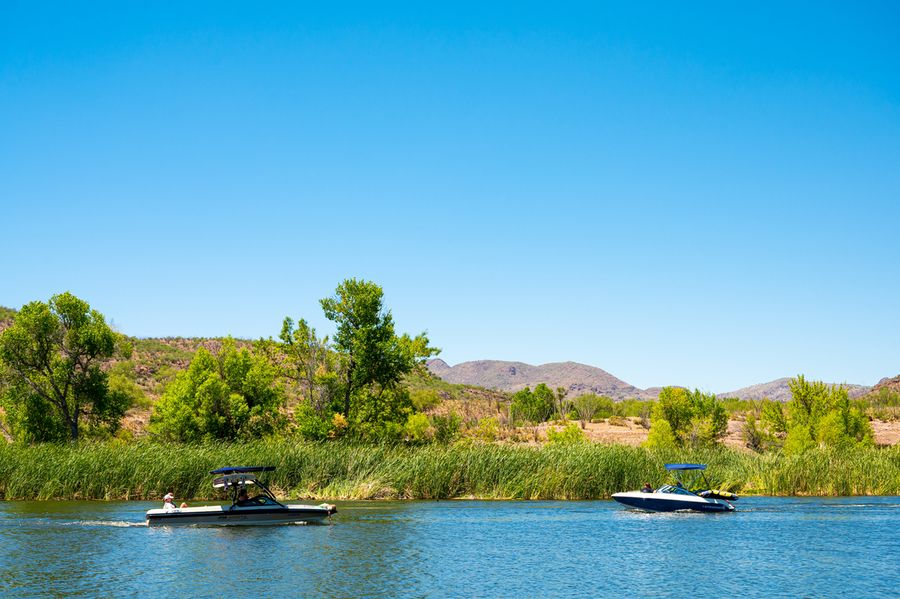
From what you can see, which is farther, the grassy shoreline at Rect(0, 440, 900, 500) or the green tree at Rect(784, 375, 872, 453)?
the green tree at Rect(784, 375, 872, 453)

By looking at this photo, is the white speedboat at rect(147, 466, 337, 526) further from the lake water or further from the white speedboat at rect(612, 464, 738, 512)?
the white speedboat at rect(612, 464, 738, 512)

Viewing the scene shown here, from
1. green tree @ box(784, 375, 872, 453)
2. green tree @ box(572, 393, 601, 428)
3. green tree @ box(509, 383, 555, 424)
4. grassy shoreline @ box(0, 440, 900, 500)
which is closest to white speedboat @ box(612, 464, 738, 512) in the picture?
grassy shoreline @ box(0, 440, 900, 500)

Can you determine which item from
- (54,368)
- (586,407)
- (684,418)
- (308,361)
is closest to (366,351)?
(308,361)

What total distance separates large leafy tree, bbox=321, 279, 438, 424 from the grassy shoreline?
1011 centimetres

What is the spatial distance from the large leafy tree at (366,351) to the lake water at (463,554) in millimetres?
22428

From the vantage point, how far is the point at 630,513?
5188cm

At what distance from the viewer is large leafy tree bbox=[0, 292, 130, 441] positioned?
6912cm

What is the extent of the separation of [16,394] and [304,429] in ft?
74.7

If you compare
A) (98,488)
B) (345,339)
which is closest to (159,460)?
(98,488)

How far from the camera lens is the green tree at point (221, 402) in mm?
68750

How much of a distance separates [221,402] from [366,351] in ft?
39.6

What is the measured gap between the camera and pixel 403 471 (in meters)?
58.1

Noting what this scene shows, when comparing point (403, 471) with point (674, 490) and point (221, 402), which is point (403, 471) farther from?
point (221, 402)

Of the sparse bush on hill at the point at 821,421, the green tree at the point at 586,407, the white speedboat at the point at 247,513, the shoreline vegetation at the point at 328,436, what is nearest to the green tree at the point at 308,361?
the shoreline vegetation at the point at 328,436
